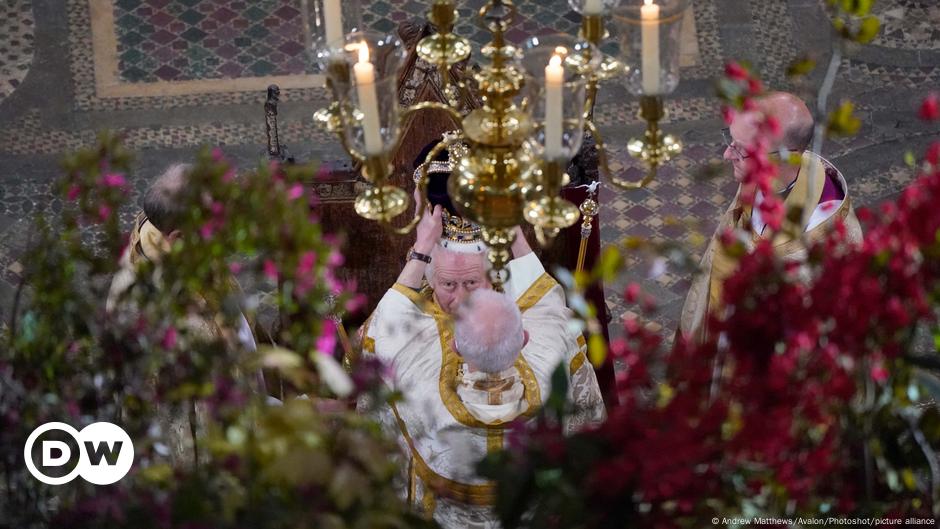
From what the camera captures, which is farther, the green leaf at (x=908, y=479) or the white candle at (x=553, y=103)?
the white candle at (x=553, y=103)

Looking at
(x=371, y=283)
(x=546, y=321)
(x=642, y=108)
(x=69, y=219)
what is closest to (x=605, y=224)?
(x=371, y=283)

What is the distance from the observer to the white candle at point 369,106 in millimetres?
2406

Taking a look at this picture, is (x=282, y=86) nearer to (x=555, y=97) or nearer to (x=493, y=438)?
(x=493, y=438)

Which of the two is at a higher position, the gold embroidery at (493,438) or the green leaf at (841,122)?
the green leaf at (841,122)

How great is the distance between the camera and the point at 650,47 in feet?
8.37

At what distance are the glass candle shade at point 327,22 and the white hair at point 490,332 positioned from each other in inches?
44.2

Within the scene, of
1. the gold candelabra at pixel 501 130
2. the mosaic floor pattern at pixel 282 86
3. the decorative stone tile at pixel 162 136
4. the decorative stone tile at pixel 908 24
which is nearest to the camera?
the gold candelabra at pixel 501 130

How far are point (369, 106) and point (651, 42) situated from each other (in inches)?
20.4

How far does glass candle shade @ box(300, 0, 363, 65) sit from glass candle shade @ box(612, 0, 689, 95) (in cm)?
52

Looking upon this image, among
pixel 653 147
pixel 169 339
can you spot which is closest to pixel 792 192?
pixel 653 147

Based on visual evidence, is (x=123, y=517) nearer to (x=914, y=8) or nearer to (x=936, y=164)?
(x=936, y=164)

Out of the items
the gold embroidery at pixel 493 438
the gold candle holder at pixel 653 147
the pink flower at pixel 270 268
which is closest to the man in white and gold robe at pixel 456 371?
the gold embroidery at pixel 493 438

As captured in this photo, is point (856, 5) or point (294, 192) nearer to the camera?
point (856, 5)

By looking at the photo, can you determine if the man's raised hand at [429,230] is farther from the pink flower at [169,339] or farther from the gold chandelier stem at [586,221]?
the pink flower at [169,339]
